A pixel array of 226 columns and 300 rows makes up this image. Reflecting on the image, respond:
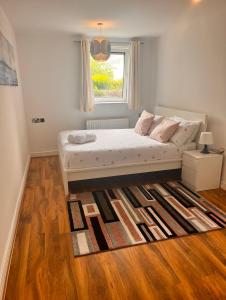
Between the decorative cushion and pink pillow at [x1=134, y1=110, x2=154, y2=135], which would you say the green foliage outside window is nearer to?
pink pillow at [x1=134, y1=110, x2=154, y2=135]

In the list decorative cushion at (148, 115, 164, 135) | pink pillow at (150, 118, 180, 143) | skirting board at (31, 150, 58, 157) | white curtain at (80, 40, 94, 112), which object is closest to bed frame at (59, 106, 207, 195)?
pink pillow at (150, 118, 180, 143)

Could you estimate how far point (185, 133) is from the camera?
134 inches

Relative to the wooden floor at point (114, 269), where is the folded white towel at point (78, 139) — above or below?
above

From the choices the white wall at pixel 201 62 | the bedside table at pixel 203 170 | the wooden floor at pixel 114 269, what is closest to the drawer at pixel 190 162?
the bedside table at pixel 203 170

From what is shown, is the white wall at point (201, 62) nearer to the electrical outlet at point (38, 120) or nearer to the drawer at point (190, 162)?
the drawer at point (190, 162)

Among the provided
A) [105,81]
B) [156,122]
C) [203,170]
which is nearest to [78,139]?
[156,122]

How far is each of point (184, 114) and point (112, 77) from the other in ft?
6.68

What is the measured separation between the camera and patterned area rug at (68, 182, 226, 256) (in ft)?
Answer: 7.20

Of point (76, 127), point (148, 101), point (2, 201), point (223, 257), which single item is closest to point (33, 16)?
point (76, 127)

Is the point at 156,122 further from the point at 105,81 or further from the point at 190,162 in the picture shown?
the point at 105,81

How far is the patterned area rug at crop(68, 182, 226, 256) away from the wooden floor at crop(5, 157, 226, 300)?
0.35 feet

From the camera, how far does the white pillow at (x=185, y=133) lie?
3393 millimetres

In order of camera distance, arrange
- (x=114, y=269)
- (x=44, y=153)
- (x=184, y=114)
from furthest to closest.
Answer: (x=44, y=153)
(x=184, y=114)
(x=114, y=269)

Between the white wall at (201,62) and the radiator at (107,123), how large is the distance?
1.20 m
